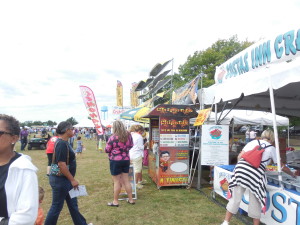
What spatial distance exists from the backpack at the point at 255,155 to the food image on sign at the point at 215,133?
7.37ft

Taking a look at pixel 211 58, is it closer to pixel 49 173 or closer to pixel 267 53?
pixel 267 53

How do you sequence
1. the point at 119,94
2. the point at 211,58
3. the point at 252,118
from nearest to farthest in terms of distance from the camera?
the point at 252,118, the point at 119,94, the point at 211,58

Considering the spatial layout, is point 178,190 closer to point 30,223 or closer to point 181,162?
point 181,162

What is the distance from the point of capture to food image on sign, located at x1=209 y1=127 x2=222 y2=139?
576cm

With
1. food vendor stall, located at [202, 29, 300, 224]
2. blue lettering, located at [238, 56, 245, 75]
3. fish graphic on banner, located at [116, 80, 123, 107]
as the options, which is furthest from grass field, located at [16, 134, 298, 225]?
fish graphic on banner, located at [116, 80, 123, 107]

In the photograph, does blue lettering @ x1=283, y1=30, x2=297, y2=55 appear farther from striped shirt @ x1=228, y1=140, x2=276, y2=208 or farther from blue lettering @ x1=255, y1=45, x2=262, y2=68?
striped shirt @ x1=228, y1=140, x2=276, y2=208

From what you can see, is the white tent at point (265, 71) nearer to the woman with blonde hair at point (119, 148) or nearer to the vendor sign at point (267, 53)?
the vendor sign at point (267, 53)

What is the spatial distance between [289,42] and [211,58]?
2666 centimetres

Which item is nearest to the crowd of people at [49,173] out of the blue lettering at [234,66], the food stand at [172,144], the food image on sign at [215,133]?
the food stand at [172,144]

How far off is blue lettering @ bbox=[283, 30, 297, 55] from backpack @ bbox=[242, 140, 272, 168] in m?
1.31

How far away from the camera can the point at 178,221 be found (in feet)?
14.0

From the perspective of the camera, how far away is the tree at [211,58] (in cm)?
2825

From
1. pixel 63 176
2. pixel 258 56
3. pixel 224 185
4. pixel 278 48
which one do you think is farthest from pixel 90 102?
pixel 278 48

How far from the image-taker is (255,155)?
11.2 ft
